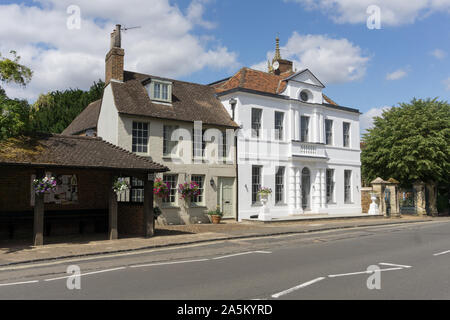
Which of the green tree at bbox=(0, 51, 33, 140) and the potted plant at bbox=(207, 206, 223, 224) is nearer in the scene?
the green tree at bbox=(0, 51, 33, 140)

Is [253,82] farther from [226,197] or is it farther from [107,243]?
[107,243]

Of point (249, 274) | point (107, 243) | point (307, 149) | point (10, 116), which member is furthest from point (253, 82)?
point (249, 274)

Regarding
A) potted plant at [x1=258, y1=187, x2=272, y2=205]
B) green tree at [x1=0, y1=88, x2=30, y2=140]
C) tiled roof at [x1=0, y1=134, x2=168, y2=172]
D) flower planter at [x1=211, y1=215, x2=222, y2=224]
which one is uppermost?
green tree at [x1=0, y1=88, x2=30, y2=140]

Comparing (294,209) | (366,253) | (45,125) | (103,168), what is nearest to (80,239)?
(103,168)

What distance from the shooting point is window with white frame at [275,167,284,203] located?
26344mm

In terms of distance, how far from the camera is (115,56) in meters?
22.6

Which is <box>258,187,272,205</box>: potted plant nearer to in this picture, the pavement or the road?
the pavement

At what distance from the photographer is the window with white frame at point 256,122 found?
999 inches

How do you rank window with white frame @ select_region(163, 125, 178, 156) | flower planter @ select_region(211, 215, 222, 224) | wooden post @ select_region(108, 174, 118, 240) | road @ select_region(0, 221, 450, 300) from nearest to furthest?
road @ select_region(0, 221, 450, 300) < wooden post @ select_region(108, 174, 118, 240) < window with white frame @ select_region(163, 125, 178, 156) < flower planter @ select_region(211, 215, 222, 224)

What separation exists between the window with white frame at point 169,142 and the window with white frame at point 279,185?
7329 millimetres

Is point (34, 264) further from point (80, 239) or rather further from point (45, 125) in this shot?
point (45, 125)

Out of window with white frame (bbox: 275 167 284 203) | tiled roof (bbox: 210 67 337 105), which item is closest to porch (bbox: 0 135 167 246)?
window with white frame (bbox: 275 167 284 203)

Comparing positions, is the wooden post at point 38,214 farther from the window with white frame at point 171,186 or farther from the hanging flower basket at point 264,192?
the hanging flower basket at point 264,192

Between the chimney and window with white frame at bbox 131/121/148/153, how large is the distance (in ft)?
10.8
